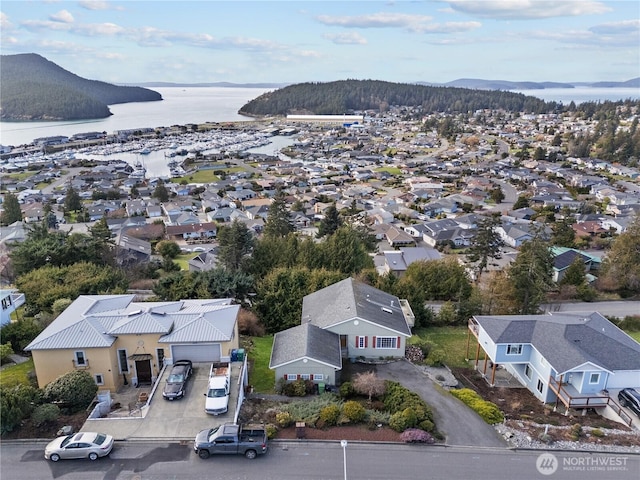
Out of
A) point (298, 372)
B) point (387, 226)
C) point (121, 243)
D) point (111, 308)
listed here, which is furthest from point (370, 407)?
point (387, 226)

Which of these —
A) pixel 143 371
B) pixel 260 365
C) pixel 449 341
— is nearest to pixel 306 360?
pixel 260 365

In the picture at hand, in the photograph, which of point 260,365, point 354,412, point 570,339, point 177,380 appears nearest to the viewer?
point 354,412

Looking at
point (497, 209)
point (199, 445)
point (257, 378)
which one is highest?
point (199, 445)

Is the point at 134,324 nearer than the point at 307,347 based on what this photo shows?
Yes

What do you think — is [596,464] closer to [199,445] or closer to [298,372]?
[298,372]

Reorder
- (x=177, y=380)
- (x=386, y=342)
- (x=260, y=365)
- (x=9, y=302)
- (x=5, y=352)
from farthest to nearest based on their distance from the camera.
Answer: (x=9, y=302), (x=386, y=342), (x=260, y=365), (x=5, y=352), (x=177, y=380)

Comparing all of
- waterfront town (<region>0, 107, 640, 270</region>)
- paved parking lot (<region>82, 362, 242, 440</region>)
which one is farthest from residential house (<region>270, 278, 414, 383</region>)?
waterfront town (<region>0, 107, 640, 270</region>)

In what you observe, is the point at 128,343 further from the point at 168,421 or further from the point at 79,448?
the point at 79,448
